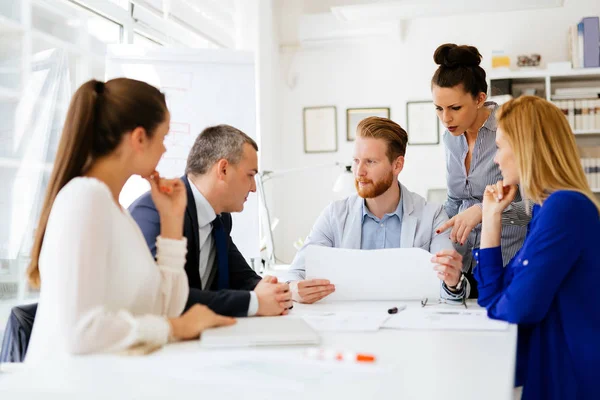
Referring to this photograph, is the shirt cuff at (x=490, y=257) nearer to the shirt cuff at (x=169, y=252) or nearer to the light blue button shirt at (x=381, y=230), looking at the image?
the light blue button shirt at (x=381, y=230)

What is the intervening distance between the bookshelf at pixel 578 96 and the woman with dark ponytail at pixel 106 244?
13.0 ft

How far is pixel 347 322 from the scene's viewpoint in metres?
1.58

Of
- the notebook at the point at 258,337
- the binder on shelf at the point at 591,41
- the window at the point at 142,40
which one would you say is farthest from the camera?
the binder on shelf at the point at 591,41

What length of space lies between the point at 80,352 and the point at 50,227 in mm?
234

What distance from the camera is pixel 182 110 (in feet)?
11.7

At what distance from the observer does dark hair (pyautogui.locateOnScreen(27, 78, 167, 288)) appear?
1.33 meters

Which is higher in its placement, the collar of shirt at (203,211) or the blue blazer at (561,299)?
the collar of shirt at (203,211)

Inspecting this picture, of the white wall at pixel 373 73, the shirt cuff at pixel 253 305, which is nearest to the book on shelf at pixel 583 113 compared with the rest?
the white wall at pixel 373 73

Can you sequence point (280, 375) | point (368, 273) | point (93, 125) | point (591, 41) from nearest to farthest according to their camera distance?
point (280, 375)
point (93, 125)
point (368, 273)
point (591, 41)

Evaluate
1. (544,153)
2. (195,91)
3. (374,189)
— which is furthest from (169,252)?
(195,91)

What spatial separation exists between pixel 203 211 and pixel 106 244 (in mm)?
800

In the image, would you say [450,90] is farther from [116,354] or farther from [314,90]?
[314,90]

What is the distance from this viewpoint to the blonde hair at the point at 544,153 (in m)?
1.62

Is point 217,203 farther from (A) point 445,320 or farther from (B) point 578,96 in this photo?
(B) point 578,96
